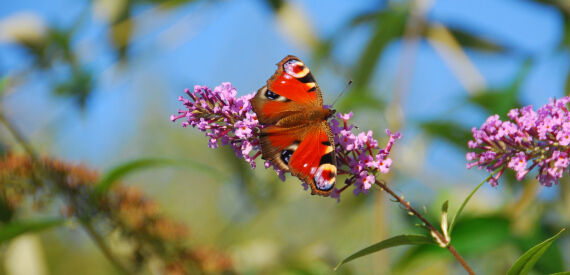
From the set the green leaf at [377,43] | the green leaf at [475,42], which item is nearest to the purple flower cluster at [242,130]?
the green leaf at [377,43]

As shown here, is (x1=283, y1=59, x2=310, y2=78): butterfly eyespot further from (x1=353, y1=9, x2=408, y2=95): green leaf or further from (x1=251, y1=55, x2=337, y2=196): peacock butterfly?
(x1=353, y1=9, x2=408, y2=95): green leaf

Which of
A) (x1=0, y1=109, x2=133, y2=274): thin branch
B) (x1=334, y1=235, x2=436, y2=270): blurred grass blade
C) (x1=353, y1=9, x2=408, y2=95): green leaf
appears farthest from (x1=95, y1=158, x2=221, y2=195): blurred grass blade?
(x1=353, y1=9, x2=408, y2=95): green leaf

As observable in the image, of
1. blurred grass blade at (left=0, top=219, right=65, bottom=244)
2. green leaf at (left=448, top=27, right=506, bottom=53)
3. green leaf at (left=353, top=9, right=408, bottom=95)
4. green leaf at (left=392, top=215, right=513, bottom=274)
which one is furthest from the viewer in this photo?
green leaf at (left=448, top=27, right=506, bottom=53)

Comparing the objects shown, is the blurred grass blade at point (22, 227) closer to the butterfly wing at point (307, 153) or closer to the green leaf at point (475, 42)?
the butterfly wing at point (307, 153)

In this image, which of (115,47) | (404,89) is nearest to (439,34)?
(404,89)

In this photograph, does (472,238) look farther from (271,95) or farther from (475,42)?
(475,42)

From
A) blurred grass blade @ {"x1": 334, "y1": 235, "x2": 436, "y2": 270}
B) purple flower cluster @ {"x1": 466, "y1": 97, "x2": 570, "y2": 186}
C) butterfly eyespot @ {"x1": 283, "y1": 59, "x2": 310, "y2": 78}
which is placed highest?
butterfly eyespot @ {"x1": 283, "y1": 59, "x2": 310, "y2": 78}

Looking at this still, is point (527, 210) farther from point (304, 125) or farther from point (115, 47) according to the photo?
point (115, 47)
